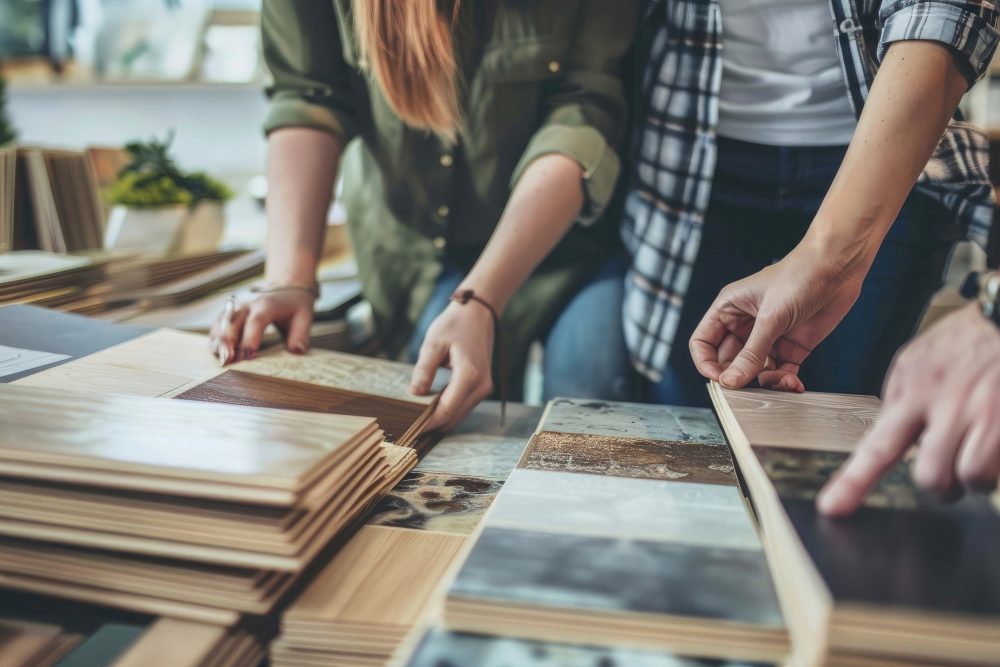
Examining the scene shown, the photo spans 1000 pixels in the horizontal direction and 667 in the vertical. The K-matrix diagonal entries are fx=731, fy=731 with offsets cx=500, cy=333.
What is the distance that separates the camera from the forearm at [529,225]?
924 millimetres

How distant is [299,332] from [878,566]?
73 cm

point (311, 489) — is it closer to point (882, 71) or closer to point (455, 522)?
point (455, 522)

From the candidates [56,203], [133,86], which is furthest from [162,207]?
[133,86]

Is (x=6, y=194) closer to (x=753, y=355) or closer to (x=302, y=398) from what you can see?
(x=302, y=398)

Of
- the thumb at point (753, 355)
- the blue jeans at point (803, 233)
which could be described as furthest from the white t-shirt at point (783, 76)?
the thumb at point (753, 355)

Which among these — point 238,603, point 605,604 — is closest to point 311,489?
point 238,603

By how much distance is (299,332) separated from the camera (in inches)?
36.5

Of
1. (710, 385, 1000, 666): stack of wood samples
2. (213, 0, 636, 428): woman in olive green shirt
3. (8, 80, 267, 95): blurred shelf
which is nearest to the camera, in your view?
(710, 385, 1000, 666): stack of wood samples

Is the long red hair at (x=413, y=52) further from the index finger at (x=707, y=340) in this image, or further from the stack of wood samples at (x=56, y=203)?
the stack of wood samples at (x=56, y=203)

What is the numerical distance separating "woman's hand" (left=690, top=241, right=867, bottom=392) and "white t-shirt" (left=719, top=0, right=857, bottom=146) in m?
0.30

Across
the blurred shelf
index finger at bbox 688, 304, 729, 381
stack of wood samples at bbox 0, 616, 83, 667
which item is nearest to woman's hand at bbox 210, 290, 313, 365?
stack of wood samples at bbox 0, 616, 83, 667

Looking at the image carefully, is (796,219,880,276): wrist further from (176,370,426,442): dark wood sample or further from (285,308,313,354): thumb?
(285,308,313,354): thumb

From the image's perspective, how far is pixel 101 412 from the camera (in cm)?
54

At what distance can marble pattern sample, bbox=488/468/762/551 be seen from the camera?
462mm
